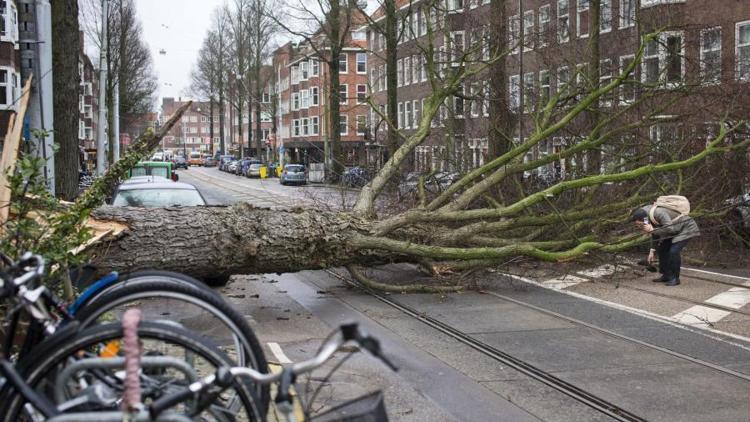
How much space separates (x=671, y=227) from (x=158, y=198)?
27.3 ft

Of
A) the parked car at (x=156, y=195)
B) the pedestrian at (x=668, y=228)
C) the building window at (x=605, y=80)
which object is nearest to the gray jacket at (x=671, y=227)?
the pedestrian at (x=668, y=228)

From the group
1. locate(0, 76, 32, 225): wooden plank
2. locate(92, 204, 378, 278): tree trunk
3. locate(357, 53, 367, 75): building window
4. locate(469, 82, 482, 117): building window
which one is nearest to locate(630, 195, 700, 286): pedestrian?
locate(92, 204, 378, 278): tree trunk

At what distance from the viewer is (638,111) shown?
16.7 meters

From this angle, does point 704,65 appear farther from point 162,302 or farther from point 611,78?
point 162,302

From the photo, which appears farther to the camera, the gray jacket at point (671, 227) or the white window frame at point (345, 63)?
the white window frame at point (345, 63)

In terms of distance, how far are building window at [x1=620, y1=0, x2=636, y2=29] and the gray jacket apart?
31.3 feet

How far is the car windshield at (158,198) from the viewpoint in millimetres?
14305

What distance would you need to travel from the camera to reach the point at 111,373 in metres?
2.80

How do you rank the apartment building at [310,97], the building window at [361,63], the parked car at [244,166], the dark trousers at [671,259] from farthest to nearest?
the building window at [361,63]
the apartment building at [310,97]
the parked car at [244,166]
the dark trousers at [671,259]

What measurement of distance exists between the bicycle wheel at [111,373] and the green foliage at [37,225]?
216cm

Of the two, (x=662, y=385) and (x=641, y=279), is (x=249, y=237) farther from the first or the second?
(x=641, y=279)

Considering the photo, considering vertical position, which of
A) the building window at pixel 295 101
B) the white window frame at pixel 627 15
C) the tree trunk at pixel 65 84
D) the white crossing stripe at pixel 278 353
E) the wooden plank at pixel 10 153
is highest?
the building window at pixel 295 101

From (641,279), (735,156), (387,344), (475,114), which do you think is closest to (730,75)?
(735,156)

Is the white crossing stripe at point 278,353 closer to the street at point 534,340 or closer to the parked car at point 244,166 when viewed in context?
the street at point 534,340
